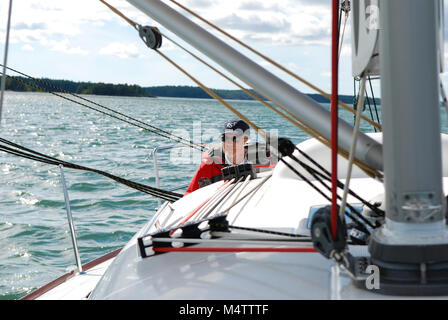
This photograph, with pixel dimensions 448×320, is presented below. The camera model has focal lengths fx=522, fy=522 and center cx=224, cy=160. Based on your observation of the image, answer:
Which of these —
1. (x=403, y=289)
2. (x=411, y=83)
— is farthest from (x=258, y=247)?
(x=411, y=83)

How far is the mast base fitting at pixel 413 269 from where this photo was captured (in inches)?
43.5

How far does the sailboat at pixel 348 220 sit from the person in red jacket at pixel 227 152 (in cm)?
137

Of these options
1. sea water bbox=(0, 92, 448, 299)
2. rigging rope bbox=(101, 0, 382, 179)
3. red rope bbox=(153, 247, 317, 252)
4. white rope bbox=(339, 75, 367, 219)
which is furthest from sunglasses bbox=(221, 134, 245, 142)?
white rope bbox=(339, 75, 367, 219)

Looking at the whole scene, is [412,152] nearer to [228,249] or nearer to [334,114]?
[334,114]

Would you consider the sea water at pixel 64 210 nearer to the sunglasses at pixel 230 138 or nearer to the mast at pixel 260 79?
A: the sunglasses at pixel 230 138

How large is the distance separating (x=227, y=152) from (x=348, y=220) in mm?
1775

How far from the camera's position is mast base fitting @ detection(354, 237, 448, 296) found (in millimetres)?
1104

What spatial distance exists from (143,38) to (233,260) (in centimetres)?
100

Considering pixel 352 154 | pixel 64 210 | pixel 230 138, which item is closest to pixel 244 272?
pixel 352 154

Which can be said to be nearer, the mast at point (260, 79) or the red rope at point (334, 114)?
the red rope at point (334, 114)

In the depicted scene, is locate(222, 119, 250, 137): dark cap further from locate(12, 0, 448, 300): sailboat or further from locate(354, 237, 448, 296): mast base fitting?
locate(354, 237, 448, 296): mast base fitting

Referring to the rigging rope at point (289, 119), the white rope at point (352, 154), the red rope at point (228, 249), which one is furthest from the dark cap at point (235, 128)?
the white rope at point (352, 154)

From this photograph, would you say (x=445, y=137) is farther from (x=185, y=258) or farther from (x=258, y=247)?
(x=185, y=258)

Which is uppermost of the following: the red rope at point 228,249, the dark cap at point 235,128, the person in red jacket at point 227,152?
the dark cap at point 235,128
